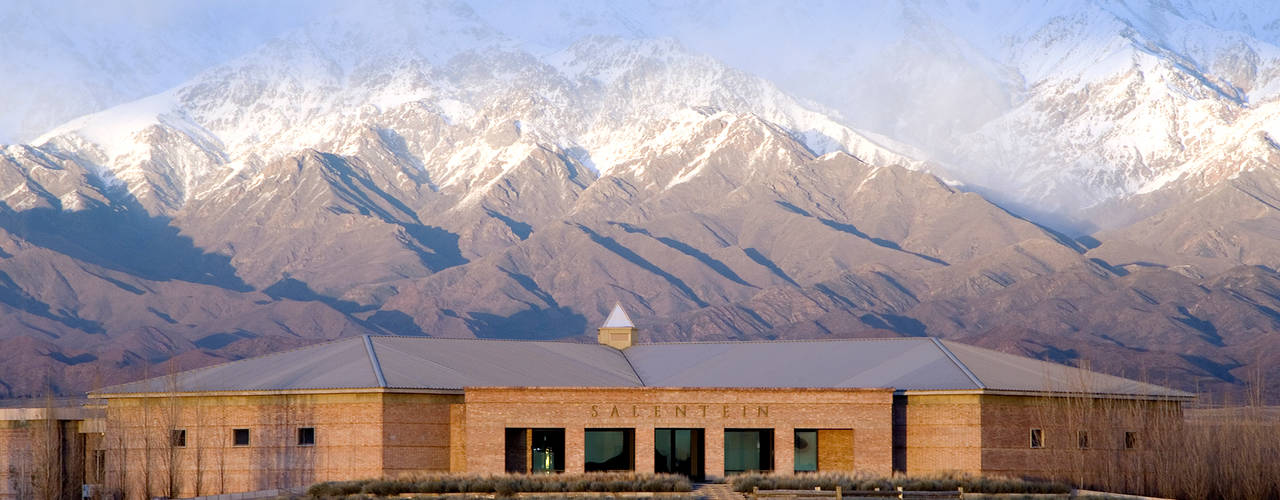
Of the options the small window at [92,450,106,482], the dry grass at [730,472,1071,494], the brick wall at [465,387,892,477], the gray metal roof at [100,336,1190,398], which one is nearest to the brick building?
the brick wall at [465,387,892,477]

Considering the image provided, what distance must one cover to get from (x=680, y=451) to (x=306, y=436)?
14.7 m

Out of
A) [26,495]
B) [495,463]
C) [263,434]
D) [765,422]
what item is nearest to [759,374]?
[765,422]

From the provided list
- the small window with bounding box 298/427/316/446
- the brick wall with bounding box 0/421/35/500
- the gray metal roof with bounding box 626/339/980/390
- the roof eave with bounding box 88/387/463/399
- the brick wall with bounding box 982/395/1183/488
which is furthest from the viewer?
the brick wall with bounding box 0/421/35/500

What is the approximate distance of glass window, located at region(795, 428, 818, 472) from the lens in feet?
236

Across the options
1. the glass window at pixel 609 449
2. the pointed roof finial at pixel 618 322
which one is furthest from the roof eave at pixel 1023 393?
the pointed roof finial at pixel 618 322

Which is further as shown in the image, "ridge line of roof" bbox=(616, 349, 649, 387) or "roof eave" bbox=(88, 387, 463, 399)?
"ridge line of roof" bbox=(616, 349, 649, 387)

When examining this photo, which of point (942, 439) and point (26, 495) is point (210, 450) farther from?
point (942, 439)

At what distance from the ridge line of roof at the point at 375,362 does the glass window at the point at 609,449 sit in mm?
8410

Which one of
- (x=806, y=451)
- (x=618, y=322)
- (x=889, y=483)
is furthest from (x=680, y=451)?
(x=618, y=322)

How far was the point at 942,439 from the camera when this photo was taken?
70188mm

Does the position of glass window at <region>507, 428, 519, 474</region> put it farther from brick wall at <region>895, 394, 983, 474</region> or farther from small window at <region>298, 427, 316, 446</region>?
brick wall at <region>895, 394, 983, 474</region>

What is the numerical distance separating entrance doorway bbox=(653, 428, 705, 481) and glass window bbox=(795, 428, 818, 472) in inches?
161

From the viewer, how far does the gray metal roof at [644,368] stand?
70875 mm

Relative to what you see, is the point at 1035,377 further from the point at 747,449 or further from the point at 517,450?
the point at 517,450
